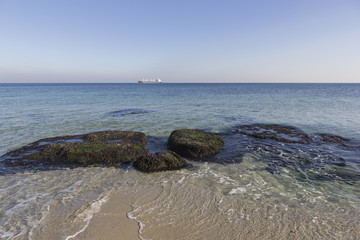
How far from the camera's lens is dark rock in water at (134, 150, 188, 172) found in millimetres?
9023

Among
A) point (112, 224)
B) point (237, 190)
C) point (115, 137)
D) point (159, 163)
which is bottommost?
point (237, 190)

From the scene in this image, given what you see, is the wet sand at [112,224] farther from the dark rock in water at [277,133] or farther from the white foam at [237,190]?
the dark rock in water at [277,133]

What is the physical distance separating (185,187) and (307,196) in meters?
4.39

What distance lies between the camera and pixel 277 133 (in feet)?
50.3

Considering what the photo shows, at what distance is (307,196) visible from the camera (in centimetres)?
701

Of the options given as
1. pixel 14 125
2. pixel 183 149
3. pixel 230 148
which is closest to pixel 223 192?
pixel 183 149

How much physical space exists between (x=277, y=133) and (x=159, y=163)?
34.9ft

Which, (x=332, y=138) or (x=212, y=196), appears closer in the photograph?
(x=212, y=196)

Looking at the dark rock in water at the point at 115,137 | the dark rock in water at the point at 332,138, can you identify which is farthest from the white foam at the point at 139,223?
the dark rock in water at the point at 332,138

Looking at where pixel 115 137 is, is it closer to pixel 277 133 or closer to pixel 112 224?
pixel 112 224

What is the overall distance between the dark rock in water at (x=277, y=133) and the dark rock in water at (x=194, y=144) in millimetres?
4187

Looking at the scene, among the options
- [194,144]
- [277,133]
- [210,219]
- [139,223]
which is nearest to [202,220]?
[210,219]

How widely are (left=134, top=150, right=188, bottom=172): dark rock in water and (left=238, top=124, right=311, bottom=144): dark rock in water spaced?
7723 millimetres

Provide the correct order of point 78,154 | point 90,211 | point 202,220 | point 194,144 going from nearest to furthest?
point 202,220 < point 90,211 < point 78,154 < point 194,144
